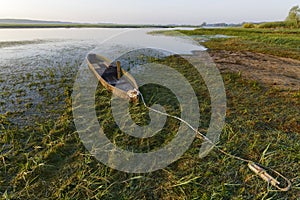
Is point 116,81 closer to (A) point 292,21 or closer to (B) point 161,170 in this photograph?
(B) point 161,170

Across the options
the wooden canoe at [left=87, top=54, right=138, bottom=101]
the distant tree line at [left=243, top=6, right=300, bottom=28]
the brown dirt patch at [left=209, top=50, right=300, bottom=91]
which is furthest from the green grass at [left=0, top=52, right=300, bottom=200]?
the distant tree line at [left=243, top=6, right=300, bottom=28]

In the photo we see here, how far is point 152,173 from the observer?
3631 millimetres

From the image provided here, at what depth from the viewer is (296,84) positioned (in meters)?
8.05

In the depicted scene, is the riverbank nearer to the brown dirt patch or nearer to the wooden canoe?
the wooden canoe

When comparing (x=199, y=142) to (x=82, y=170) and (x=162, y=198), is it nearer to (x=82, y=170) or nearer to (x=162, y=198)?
(x=162, y=198)

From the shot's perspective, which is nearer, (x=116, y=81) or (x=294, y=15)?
(x=116, y=81)

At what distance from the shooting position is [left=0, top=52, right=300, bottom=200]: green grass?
3.20 m

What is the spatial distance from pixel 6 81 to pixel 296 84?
13.5 metres

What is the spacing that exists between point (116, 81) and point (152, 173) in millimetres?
5798

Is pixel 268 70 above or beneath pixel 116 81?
above

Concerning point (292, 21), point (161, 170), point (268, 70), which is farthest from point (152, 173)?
point (292, 21)

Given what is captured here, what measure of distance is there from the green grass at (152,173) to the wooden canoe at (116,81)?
758 millimetres

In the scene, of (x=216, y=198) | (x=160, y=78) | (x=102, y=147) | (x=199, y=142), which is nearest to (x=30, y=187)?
(x=102, y=147)

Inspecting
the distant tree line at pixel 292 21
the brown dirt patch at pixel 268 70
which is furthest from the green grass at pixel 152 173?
the distant tree line at pixel 292 21
